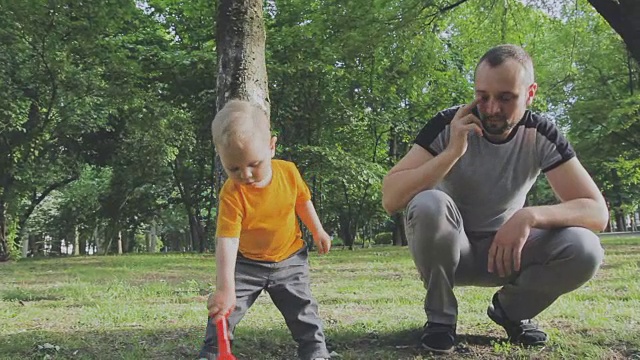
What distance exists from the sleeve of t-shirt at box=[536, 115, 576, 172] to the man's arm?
1.0 inches

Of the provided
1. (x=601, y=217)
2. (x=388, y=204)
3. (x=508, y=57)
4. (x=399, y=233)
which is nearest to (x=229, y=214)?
(x=388, y=204)

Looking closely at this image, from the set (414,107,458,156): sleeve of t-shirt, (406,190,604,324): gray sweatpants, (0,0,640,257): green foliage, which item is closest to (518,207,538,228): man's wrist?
(406,190,604,324): gray sweatpants

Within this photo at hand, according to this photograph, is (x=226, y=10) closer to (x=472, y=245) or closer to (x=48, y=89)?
(x=472, y=245)

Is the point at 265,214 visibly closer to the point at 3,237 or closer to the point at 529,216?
the point at 529,216

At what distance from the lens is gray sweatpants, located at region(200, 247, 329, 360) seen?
8.50ft

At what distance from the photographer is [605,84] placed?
1992cm

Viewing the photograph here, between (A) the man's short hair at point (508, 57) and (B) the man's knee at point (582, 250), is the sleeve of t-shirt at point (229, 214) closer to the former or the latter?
(A) the man's short hair at point (508, 57)

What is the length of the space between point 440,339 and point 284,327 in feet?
3.50

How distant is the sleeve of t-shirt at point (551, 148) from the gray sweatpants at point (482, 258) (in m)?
0.30

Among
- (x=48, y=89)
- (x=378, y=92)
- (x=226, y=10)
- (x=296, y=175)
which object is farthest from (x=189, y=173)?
(x=296, y=175)

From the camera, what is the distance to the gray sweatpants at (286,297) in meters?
2.59

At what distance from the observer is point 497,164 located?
280 centimetres

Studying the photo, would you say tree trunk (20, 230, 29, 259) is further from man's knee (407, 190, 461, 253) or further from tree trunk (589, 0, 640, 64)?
man's knee (407, 190, 461, 253)

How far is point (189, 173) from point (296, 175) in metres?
21.8
